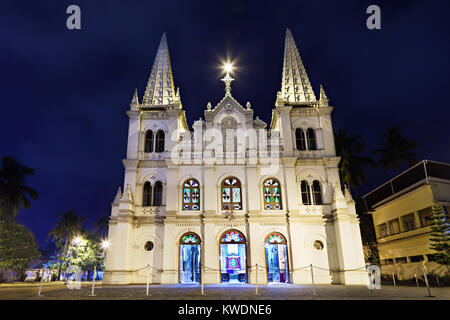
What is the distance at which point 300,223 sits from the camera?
2233cm

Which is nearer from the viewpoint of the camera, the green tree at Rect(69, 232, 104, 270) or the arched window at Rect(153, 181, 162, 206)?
the arched window at Rect(153, 181, 162, 206)

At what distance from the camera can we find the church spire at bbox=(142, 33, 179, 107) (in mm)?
26984

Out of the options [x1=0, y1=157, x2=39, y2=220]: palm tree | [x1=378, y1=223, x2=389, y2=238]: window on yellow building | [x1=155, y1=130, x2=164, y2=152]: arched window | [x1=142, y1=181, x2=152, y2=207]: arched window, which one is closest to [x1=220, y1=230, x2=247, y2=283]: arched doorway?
[x1=142, y1=181, x2=152, y2=207]: arched window

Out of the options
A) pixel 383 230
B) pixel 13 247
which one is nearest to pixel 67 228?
pixel 13 247

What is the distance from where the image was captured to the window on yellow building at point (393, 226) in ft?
94.5

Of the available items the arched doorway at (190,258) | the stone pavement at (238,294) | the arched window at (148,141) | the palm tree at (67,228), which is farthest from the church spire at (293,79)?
the palm tree at (67,228)

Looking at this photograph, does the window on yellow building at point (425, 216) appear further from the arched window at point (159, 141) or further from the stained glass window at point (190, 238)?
the arched window at point (159, 141)

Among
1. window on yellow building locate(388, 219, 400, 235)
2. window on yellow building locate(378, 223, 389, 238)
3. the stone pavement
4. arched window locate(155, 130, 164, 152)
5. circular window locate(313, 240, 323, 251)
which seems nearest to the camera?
the stone pavement

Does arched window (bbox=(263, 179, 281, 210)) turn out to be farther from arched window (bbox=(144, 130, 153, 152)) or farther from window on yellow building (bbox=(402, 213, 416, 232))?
window on yellow building (bbox=(402, 213, 416, 232))

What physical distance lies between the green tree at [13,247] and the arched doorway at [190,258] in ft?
61.6

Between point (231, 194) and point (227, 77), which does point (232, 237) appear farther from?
point (227, 77)

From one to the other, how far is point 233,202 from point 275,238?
407 cm
